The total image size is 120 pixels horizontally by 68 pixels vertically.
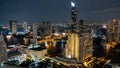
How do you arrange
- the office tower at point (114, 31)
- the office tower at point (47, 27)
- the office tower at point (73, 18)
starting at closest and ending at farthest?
the office tower at point (73, 18) < the office tower at point (114, 31) < the office tower at point (47, 27)

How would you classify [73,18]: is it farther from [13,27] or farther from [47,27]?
[13,27]

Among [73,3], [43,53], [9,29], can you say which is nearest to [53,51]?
[43,53]

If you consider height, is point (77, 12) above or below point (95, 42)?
above

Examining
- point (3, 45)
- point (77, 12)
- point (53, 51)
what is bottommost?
point (53, 51)

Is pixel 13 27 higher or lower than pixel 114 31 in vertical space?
higher

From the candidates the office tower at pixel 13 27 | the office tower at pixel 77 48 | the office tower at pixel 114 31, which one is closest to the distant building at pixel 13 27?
the office tower at pixel 13 27

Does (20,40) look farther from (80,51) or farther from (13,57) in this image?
(80,51)

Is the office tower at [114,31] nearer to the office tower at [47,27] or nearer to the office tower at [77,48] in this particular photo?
the office tower at [77,48]

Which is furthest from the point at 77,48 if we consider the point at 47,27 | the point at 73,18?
the point at 47,27

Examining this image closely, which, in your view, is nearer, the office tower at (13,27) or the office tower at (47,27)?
the office tower at (47,27)
